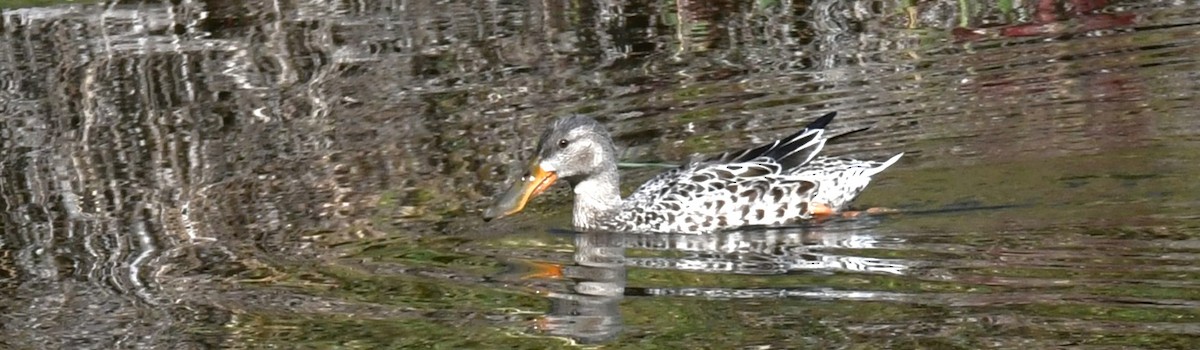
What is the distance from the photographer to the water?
7.02m

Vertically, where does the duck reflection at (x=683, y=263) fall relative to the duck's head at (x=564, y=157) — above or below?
below

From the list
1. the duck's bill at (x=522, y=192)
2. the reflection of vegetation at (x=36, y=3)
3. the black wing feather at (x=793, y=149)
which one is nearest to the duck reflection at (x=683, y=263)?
the duck's bill at (x=522, y=192)

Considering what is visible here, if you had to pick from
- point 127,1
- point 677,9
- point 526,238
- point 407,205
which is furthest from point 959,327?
point 127,1

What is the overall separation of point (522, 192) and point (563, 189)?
1.09m

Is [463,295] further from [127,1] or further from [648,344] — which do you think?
[127,1]

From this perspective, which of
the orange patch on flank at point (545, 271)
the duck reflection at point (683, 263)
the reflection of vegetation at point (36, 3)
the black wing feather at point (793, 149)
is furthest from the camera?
the reflection of vegetation at point (36, 3)

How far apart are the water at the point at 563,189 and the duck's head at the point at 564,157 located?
0.18 metres

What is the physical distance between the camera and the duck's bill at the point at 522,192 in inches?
333

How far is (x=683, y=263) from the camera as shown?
7.90 meters

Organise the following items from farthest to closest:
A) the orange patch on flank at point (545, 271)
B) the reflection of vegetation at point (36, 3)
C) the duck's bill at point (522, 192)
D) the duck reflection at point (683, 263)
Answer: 1. the reflection of vegetation at point (36, 3)
2. the duck's bill at point (522, 192)
3. the orange patch on flank at point (545, 271)
4. the duck reflection at point (683, 263)

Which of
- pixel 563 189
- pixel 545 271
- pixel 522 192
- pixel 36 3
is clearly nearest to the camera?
pixel 545 271

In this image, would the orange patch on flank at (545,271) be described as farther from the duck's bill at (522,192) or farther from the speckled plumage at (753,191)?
the speckled plumage at (753,191)

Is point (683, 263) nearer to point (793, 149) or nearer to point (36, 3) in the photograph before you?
point (793, 149)

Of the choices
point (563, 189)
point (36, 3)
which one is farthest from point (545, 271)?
point (36, 3)
